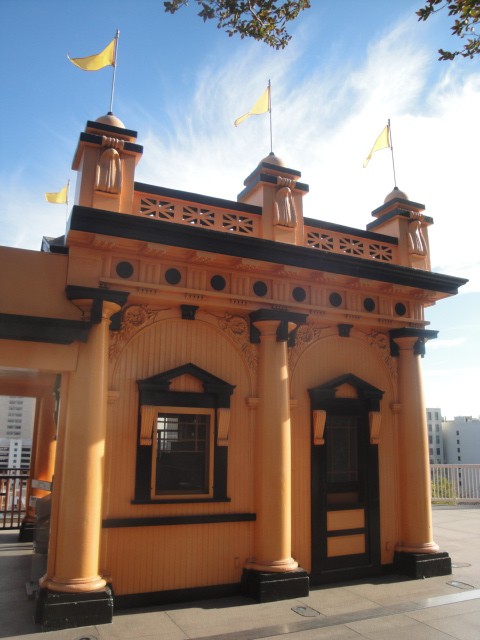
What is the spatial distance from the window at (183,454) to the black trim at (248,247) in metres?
2.53

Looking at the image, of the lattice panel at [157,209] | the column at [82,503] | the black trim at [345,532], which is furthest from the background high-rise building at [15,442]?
the black trim at [345,532]

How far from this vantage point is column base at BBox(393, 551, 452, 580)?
845 cm

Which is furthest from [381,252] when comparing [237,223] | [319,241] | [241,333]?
[241,333]

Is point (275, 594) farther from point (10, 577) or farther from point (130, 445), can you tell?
point (10, 577)

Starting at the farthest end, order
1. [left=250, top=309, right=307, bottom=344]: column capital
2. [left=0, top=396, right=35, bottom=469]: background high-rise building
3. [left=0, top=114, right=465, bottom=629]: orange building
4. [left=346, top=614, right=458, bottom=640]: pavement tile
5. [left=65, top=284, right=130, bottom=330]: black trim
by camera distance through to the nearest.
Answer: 1. [left=0, top=396, right=35, bottom=469]: background high-rise building
2. [left=250, top=309, right=307, bottom=344]: column capital
3. [left=65, top=284, right=130, bottom=330]: black trim
4. [left=0, top=114, right=465, bottom=629]: orange building
5. [left=346, top=614, right=458, bottom=640]: pavement tile

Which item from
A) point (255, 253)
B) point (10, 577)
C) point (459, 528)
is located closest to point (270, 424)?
point (255, 253)

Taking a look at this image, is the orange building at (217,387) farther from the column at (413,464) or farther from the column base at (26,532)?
the column base at (26,532)

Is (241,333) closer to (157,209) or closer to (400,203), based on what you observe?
(157,209)

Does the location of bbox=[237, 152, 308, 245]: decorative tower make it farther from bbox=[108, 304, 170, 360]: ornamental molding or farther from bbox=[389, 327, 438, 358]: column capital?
bbox=[389, 327, 438, 358]: column capital

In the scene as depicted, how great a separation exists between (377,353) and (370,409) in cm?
108

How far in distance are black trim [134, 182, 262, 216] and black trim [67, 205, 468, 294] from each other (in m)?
0.77

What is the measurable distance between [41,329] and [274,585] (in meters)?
4.77

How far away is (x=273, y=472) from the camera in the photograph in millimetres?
7645

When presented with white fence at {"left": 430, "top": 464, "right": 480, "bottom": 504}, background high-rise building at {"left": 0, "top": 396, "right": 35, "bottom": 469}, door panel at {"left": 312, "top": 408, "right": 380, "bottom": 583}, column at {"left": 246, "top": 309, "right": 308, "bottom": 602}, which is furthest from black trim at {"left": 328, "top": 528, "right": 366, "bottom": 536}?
background high-rise building at {"left": 0, "top": 396, "right": 35, "bottom": 469}
